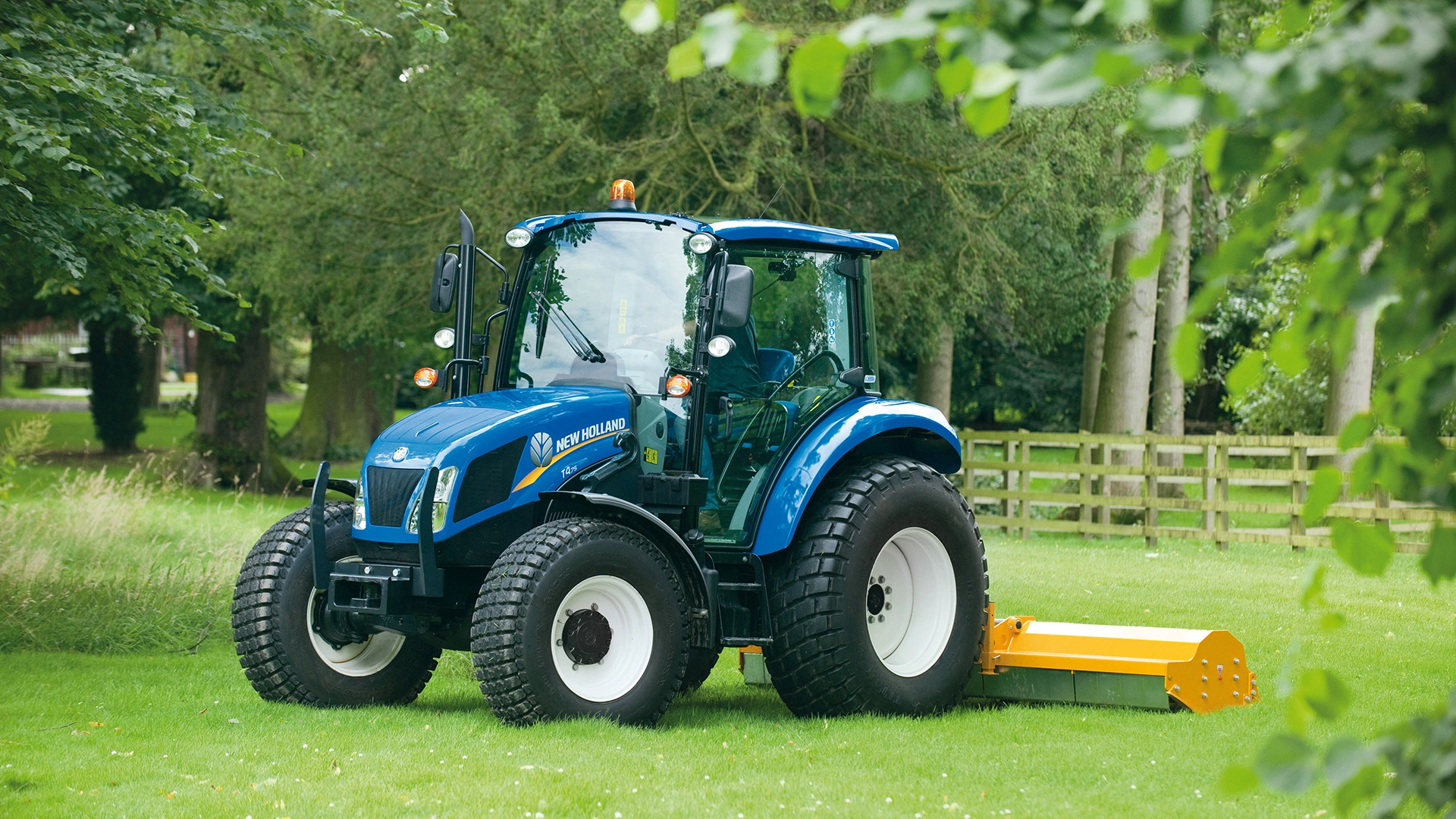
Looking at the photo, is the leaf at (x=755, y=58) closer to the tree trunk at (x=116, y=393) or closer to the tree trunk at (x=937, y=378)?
the tree trunk at (x=937, y=378)

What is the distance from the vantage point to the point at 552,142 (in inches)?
550

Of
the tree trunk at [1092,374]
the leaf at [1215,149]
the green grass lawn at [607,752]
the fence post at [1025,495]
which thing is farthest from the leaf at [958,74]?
the tree trunk at [1092,374]

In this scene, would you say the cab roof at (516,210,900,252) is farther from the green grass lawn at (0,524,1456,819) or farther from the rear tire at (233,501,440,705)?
the green grass lawn at (0,524,1456,819)

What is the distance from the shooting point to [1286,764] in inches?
85.6

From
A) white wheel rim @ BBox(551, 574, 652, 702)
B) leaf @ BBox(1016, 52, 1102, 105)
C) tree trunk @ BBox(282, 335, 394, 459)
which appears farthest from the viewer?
tree trunk @ BBox(282, 335, 394, 459)

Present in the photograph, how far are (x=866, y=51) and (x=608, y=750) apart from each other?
8.64 metres

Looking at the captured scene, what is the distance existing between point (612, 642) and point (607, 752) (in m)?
0.69

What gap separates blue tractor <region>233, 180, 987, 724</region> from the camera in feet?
20.5

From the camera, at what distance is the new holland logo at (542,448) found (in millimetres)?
6434

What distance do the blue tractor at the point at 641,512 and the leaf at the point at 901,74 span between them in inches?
157

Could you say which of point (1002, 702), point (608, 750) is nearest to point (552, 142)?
point (1002, 702)

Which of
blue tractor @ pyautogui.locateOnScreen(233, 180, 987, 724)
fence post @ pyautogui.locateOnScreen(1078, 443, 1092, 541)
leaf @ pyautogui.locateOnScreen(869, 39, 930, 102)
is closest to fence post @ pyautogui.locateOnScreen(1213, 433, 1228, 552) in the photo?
fence post @ pyautogui.locateOnScreen(1078, 443, 1092, 541)

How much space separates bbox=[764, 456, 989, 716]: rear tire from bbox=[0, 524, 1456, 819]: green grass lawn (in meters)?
0.17

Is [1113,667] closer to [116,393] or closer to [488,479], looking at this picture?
[488,479]
